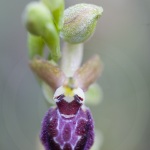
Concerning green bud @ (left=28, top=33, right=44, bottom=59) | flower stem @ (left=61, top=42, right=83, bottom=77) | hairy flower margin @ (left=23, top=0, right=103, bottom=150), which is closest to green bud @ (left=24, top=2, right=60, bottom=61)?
hairy flower margin @ (left=23, top=0, right=103, bottom=150)

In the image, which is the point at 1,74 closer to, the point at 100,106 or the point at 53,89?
the point at 100,106

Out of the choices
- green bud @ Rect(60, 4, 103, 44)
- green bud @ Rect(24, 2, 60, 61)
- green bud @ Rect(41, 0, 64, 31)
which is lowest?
green bud @ Rect(24, 2, 60, 61)

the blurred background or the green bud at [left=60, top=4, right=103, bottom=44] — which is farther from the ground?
the blurred background

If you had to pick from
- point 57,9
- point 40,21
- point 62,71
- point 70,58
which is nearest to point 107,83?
point 70,58

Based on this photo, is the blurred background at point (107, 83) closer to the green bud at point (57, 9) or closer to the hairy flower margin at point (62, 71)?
the hairy flower margin at point (62, 71)

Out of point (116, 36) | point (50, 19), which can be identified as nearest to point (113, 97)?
point (116, 36)

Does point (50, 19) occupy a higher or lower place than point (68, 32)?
lower

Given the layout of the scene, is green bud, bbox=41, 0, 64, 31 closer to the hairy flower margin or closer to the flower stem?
the hairy flower margin
